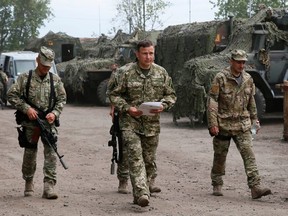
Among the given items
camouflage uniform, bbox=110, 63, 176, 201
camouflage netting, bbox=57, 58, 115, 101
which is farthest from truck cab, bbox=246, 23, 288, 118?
camouflage uniform, bbox=110, 63, 176, 201

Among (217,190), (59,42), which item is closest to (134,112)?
(217,190)

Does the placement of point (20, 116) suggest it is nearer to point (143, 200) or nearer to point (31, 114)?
point (31, 114)

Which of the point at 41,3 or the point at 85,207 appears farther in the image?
the point at 41,3

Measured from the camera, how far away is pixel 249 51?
17.8 meters

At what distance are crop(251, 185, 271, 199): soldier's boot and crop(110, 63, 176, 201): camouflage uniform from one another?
1111 millimetres

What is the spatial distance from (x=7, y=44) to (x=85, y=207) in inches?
2797

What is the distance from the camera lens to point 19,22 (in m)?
76.1

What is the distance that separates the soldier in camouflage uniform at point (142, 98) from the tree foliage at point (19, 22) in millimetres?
68000

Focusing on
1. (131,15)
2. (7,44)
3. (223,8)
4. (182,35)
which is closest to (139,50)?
(182,35)

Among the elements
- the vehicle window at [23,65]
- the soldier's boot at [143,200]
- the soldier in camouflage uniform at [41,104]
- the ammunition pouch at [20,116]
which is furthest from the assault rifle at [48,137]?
the vehicle window at [23,65]

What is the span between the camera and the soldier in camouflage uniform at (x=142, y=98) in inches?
309

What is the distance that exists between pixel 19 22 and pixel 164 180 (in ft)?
223

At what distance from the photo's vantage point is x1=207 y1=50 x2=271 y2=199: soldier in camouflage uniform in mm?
8367

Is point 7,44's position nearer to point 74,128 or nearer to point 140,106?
point 74,128
